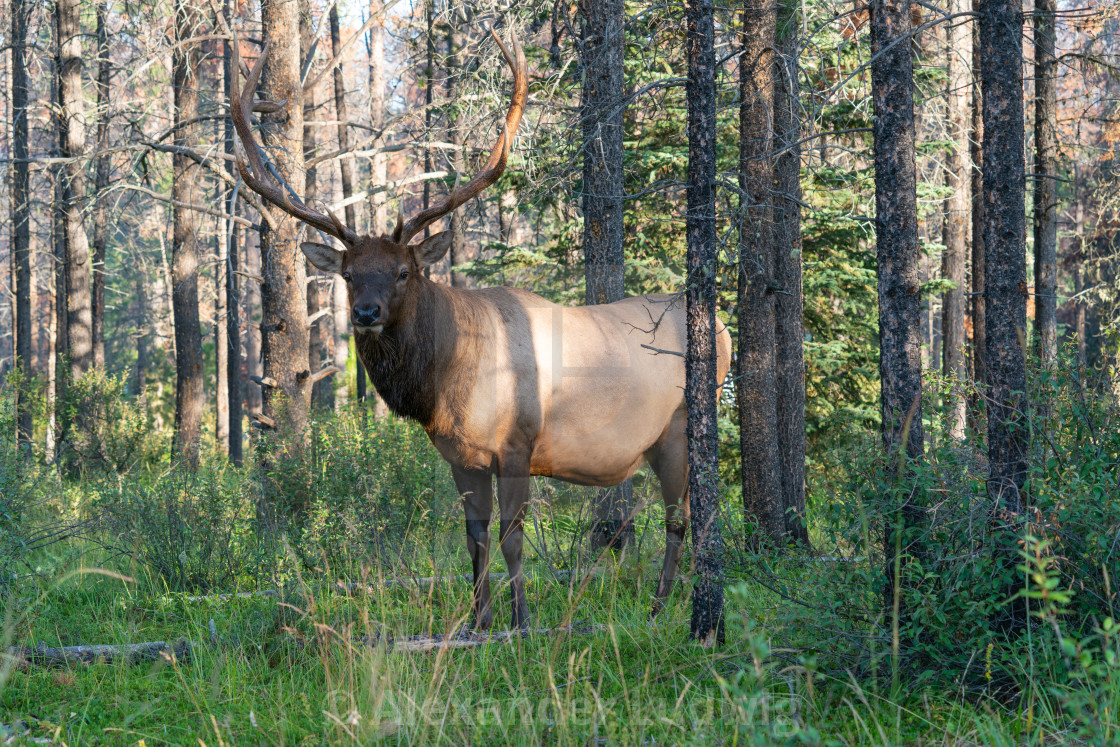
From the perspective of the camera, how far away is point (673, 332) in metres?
7.08

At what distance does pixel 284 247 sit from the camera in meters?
8.55

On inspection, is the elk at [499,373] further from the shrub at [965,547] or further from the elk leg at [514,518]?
the shrub at [965,547]

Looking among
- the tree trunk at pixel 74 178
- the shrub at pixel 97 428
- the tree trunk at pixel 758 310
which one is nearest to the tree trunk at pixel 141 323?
the tree trunk at pixel 74 178

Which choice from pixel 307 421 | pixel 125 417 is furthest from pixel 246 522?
pixel 125 417

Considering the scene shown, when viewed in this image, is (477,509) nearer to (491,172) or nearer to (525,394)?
(525,394)

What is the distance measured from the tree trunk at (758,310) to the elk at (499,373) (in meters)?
0.94

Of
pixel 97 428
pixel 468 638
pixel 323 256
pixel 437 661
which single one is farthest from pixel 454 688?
pixel 97 428

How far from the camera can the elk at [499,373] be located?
572 cm

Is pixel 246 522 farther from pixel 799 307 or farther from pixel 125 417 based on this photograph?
pixel 125 417

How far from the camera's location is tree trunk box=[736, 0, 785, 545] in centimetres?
711

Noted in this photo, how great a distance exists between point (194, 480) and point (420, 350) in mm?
2947

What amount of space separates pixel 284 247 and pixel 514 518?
4309mm

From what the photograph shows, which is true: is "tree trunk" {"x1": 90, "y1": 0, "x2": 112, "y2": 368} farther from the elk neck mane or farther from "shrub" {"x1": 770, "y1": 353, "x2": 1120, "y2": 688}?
"shrub" {"x1": 770, "y1": 353, "x2": 1120, "y2": 688}

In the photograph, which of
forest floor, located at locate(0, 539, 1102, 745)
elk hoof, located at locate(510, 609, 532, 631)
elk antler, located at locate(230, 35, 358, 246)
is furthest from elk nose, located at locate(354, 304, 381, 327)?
elk hoof, located at locate(510, 609, 532, 631)
